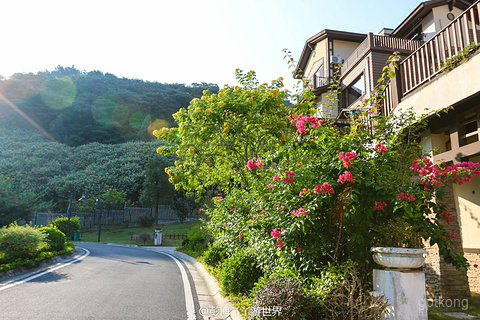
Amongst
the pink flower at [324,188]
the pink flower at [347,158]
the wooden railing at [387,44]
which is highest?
the wooden railing at [387,44]

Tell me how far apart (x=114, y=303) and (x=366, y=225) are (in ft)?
15.8

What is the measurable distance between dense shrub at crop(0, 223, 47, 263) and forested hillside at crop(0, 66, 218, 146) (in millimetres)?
54860

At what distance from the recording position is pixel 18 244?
10.3 m

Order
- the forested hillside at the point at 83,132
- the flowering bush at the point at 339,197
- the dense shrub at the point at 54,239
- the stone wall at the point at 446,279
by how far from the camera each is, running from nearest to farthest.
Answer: the flowering bush at the point at 339,197 → the stone wall at the point at 446,279 → the dense shrub at the point at 54,239 → the forested hillside at the point at 83,132

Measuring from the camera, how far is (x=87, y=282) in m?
8.07

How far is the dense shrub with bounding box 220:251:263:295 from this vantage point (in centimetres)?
651

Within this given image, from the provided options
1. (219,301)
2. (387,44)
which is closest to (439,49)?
(219,301)

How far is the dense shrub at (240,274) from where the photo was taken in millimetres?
6512

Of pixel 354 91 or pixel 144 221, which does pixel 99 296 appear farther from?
pixel 144 221

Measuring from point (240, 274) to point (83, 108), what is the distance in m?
69.5

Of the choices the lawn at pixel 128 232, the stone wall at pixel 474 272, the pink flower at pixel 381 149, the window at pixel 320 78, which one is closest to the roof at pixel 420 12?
the window at pixel 320 78

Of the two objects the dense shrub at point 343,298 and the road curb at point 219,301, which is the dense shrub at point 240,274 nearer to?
the road curb at point 219,301

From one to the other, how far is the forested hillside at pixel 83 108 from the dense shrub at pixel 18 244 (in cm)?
5486

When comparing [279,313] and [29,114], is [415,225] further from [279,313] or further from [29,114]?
[29,114]
